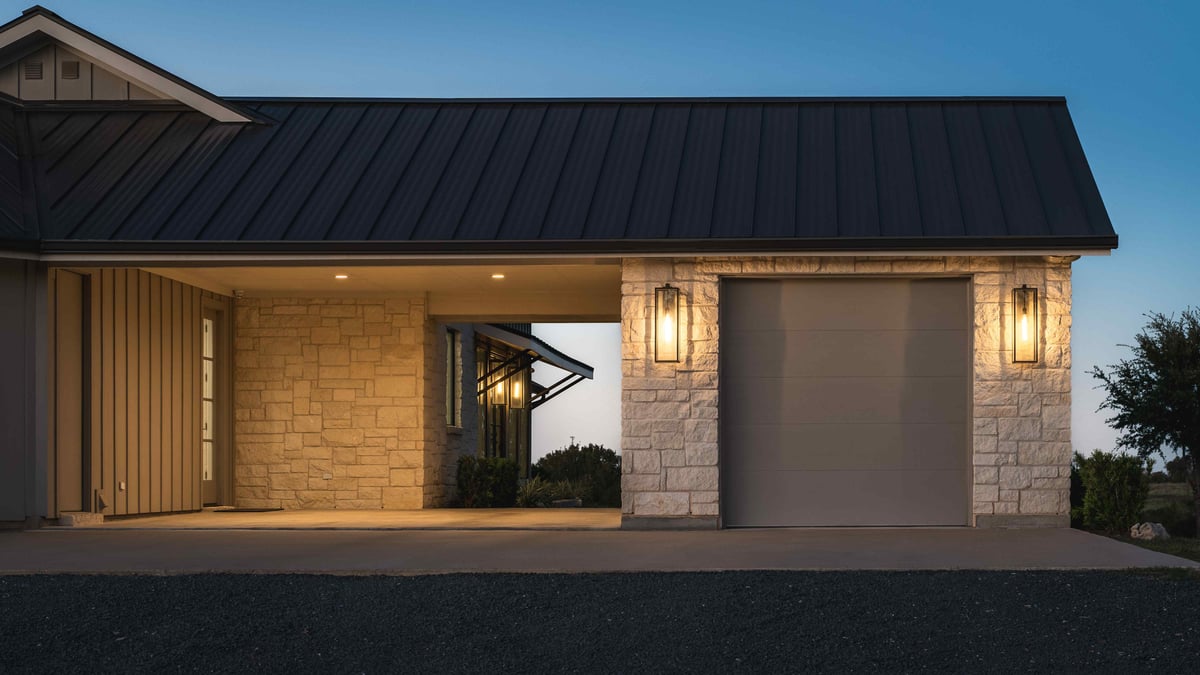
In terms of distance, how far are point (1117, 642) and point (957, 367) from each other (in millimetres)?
5619

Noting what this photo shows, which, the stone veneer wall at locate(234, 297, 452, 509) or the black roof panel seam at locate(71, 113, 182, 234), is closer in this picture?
the black roof panel seam at locate(71, 113, 182, 234)

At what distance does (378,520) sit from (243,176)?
3.99 metres

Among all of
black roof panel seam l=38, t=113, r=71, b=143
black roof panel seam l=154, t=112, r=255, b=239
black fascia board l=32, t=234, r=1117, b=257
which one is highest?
black roof panel seam l=38, t=113, r=71, b=143

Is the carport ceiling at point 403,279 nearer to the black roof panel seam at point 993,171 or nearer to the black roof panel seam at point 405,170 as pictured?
the black roof panel seam at point 405,170

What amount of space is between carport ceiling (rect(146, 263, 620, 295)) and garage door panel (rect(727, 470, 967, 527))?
2.90 meters

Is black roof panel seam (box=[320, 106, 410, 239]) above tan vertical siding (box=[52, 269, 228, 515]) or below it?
above

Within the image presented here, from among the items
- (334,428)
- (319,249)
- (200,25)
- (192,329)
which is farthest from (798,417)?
(200,25)

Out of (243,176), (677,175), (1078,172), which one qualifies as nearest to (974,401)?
(1078,172)

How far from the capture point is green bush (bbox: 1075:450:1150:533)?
40.2ft

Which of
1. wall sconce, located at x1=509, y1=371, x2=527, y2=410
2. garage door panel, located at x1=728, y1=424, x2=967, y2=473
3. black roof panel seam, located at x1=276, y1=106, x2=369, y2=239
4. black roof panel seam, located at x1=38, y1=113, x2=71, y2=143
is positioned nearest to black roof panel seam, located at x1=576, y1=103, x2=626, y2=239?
garage door panel, located at x1=728, y1=424, x2=967, y2=473

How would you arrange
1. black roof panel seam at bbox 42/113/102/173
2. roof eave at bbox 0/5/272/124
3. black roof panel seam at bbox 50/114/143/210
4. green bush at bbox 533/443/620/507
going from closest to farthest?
black roof panel seam at bbox 50/114/143/210, black roof panel seam at bbox 42/113/102/173, roof eave at bbox 0/5/272/124, green bush at bbox 533/443/620/507

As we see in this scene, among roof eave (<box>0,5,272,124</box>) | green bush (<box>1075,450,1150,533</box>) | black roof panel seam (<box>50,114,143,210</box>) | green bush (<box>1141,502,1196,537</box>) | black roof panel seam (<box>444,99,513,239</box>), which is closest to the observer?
green bush (<box>1075,450,1150,533</box>)

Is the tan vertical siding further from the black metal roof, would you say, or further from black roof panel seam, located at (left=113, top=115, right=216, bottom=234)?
the black metal roof

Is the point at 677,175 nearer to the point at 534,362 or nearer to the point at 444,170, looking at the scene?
the point at 444,170
